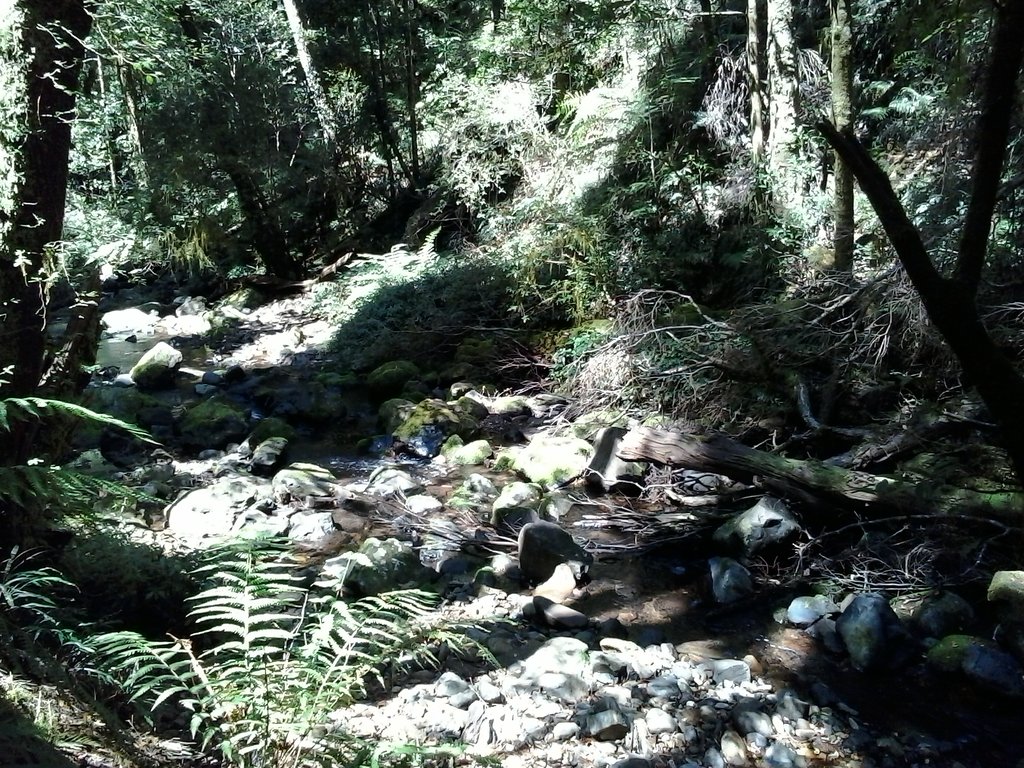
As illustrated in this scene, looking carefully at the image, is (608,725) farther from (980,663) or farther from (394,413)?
(394,413)

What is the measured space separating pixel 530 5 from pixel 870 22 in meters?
5.82

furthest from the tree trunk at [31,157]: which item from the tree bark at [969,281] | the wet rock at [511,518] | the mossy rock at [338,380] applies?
the mossy rock at [338,380]

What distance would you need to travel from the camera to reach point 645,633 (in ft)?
14.6

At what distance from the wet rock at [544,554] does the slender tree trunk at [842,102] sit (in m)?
3.67

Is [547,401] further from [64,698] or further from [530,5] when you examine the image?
[530,5]

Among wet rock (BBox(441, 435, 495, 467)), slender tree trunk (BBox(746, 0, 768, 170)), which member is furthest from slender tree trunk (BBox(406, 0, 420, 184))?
wet rock (BBox(441, 435, 495, 467))

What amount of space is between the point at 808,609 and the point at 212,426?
6.81 meters

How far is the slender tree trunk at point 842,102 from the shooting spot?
648 centimetres

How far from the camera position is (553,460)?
6.93 m

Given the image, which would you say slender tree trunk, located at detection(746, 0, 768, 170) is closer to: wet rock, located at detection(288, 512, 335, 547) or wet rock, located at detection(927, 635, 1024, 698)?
wet rock, located at detection(288, 512, 335, 547)

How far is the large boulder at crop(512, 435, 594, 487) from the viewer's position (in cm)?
677

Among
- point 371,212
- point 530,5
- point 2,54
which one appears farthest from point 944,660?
point 371,212

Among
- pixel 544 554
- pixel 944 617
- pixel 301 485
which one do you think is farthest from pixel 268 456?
pixel 944 617

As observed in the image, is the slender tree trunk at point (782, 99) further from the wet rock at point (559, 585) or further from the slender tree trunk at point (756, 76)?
the wet rock at point (559, 585)
